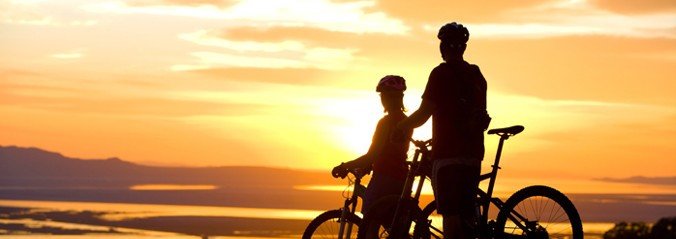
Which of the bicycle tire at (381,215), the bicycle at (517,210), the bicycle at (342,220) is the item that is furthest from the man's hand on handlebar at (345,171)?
the bicycle at (517,210)

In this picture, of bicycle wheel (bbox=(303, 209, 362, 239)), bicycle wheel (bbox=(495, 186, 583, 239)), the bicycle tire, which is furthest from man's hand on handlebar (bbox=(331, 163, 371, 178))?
bicycle wheel (bbox=(495, 186, 583, 239))

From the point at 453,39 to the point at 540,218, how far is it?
169cm

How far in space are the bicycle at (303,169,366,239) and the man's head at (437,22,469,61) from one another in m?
2.41

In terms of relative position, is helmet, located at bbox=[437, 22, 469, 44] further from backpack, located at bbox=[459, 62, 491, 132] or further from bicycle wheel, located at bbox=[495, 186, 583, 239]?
bicycle wheel, located at bbox=[495, 186, 583, 239]

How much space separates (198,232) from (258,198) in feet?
256

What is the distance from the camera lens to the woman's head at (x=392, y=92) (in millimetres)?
12055

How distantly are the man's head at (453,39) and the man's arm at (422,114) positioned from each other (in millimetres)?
430

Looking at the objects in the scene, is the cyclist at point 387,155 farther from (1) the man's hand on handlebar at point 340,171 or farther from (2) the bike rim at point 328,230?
(2) the bike rim at point 328,230

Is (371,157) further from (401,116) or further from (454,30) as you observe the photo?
(454,30)

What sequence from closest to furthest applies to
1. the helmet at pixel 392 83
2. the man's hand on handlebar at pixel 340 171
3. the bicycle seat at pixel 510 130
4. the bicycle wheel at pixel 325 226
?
the bicycle seat at pixel 510 130
the helmet at pixel 392 83
the man's hand on handlebar at pixel 340 171
the bicycle wheel at pixel 325 226

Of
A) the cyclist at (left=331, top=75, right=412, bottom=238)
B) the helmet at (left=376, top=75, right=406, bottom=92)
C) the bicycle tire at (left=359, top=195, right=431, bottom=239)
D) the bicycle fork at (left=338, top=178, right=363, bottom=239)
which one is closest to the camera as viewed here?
the bicycle tire at (left=359, top=195, right=431, bottom=239)

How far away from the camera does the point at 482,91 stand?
10547mm

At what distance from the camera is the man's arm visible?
1052cm

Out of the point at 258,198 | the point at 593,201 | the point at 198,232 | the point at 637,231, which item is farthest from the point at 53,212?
the point at 637,231
